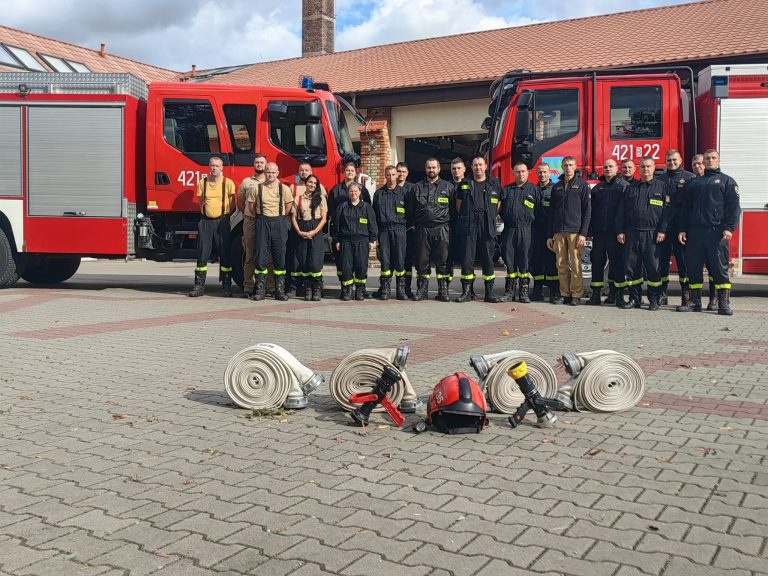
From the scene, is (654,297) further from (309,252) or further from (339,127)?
(339,127)

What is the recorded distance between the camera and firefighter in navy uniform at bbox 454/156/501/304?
38.5ft

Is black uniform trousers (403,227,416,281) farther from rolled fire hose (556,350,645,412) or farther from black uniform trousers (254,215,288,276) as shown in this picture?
rolled fire hose (556,350,645,412)

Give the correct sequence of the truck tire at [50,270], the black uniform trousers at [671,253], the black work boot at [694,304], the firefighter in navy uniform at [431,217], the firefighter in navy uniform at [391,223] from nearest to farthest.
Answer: the black work boot at [694,304]
the black uniform trousers at [671,253]
the firefighter in navy uniform at [431,217]
the firefighter in navy uniform at [391,223]
the truck tire at [50,270]

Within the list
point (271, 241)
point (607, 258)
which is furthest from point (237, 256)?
point (607, 258)

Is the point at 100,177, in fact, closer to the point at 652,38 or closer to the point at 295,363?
the point at 295,363

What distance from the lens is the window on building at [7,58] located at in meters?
26.4

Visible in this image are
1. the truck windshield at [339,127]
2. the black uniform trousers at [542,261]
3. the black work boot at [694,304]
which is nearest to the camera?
the black work boot at [694,304]

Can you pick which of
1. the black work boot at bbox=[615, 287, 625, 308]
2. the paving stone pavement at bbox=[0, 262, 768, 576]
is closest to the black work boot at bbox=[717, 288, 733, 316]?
the black work boot at bbox=[615, 287, 625, 308]

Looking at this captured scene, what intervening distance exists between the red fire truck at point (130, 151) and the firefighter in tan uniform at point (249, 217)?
10.3 inches

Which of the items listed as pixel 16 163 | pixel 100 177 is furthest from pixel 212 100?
pixel 16 163

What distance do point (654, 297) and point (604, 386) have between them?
20.7 feet

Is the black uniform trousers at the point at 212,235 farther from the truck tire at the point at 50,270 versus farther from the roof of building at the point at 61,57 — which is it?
the roof of building at the point at 61,57

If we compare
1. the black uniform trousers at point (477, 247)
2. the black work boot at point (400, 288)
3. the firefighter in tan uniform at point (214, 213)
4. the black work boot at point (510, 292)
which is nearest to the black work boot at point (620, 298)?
the black work boot at point (510, 292)

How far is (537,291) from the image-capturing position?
1223 centimetres
